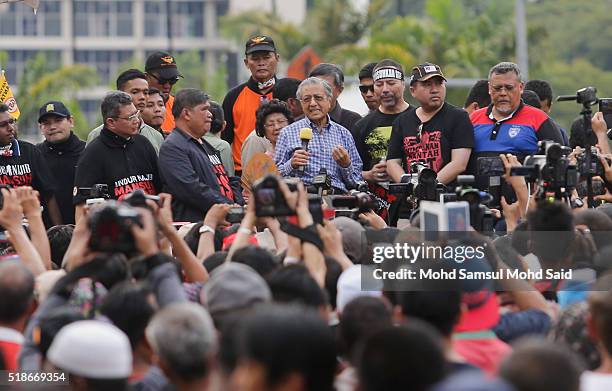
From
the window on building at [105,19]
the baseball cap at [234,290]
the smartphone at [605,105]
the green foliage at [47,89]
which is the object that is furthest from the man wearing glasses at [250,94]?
the window on building at [105,19]

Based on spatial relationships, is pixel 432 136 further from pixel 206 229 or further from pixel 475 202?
pixel 206 229

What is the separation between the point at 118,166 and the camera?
1166 cm

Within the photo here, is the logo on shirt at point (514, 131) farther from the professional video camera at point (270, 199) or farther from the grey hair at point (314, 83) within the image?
the professional video camera at point (270, 199)

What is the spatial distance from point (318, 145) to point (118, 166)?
1.60m

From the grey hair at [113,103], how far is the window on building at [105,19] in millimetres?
90935

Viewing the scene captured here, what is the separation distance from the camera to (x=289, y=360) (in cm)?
543

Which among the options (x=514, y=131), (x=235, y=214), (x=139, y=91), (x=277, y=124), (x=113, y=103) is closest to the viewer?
(x=235, y=214)

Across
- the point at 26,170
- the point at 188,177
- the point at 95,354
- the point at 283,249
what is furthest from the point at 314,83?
the point at 95,354

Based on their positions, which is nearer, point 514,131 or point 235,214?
point 235,214

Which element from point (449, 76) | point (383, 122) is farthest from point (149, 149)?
point (449, 76)

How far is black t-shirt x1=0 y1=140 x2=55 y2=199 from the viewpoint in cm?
1193

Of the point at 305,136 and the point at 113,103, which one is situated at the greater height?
the point at 113,103

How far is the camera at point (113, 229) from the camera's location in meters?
7.47

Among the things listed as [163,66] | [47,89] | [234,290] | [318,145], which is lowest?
[234,290]
